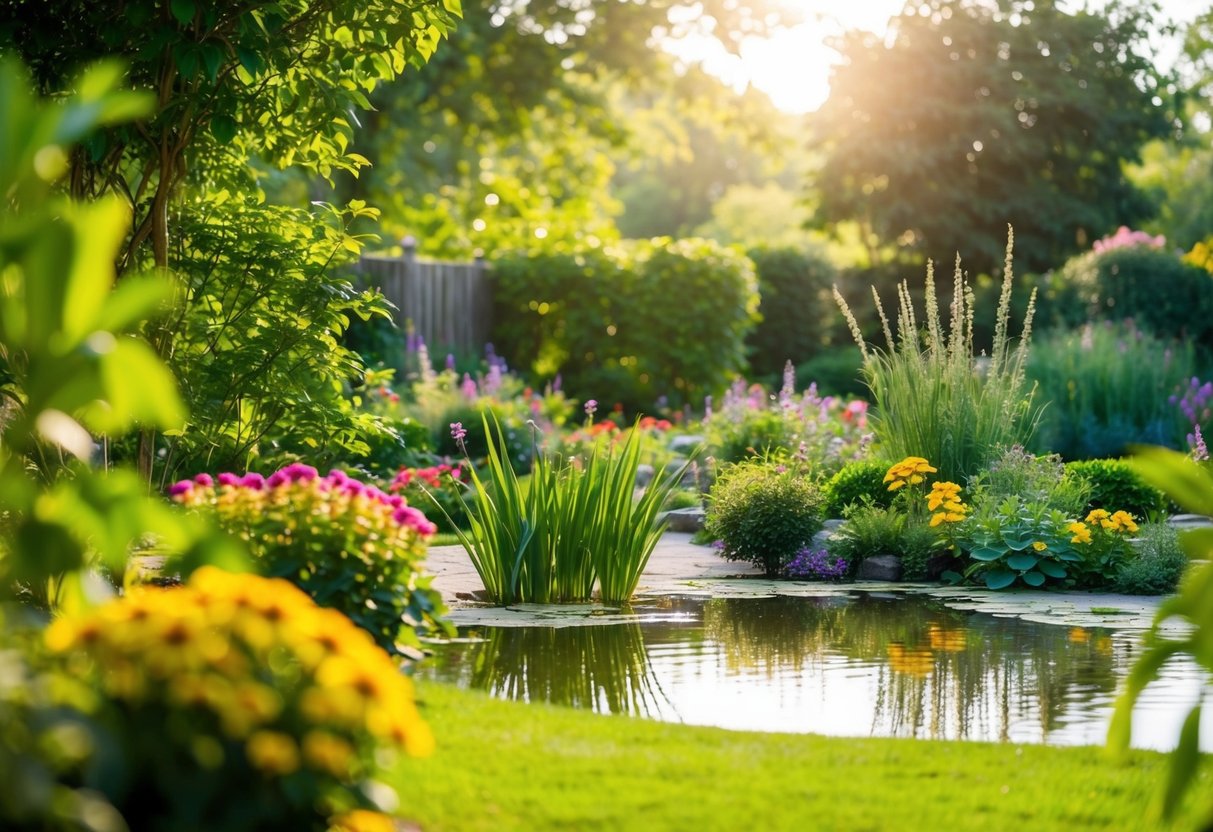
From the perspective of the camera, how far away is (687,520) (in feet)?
33.1

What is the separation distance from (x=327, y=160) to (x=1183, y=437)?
8788mm

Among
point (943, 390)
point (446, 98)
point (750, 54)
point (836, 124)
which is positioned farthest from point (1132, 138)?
point (943, 390)

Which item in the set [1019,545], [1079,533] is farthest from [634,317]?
[1079,533]

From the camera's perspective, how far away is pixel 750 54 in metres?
21.9

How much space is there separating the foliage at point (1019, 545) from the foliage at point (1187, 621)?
461 cm

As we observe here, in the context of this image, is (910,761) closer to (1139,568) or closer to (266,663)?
(266,663)

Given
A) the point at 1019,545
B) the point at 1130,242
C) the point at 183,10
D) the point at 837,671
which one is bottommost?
the point at 837,671

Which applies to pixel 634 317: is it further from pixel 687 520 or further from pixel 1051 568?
pixel 1051 568

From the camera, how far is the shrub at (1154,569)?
7.36 meters

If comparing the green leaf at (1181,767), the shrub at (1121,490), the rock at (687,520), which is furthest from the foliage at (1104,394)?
the green leaf at (1181,767)

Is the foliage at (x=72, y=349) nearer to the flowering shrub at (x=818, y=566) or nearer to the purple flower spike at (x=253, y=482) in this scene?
the purple flower spike at (x=253, y=482)

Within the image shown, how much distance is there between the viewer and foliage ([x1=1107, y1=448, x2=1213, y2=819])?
2.55 m

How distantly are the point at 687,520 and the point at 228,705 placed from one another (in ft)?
25.4

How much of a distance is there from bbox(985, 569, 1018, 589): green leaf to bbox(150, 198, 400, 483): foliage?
10.5 ft
